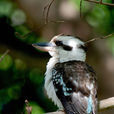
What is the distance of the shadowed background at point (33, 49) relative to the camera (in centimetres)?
627

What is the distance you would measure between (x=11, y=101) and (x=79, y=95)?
1.74 metres

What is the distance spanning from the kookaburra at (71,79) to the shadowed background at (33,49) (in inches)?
35.7

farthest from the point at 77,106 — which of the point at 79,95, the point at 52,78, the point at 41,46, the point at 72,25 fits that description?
the point at 72,25

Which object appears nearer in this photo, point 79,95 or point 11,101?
point 79,95

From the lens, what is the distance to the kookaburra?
15.5ft

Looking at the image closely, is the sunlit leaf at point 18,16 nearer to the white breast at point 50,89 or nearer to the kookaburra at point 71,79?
the kookaburra at point 71,79

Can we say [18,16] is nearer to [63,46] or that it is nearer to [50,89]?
[63,46]

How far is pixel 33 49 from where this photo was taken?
656 cm

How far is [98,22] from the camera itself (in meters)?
6.14

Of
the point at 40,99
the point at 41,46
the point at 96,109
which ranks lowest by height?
the point at 40,99

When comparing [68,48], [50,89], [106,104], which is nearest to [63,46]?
[68,48]

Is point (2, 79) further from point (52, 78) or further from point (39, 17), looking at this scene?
point (52, 78)

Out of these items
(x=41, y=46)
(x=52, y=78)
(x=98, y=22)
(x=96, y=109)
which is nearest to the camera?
(x=96, y=109)

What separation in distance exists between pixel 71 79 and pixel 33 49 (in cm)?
182
